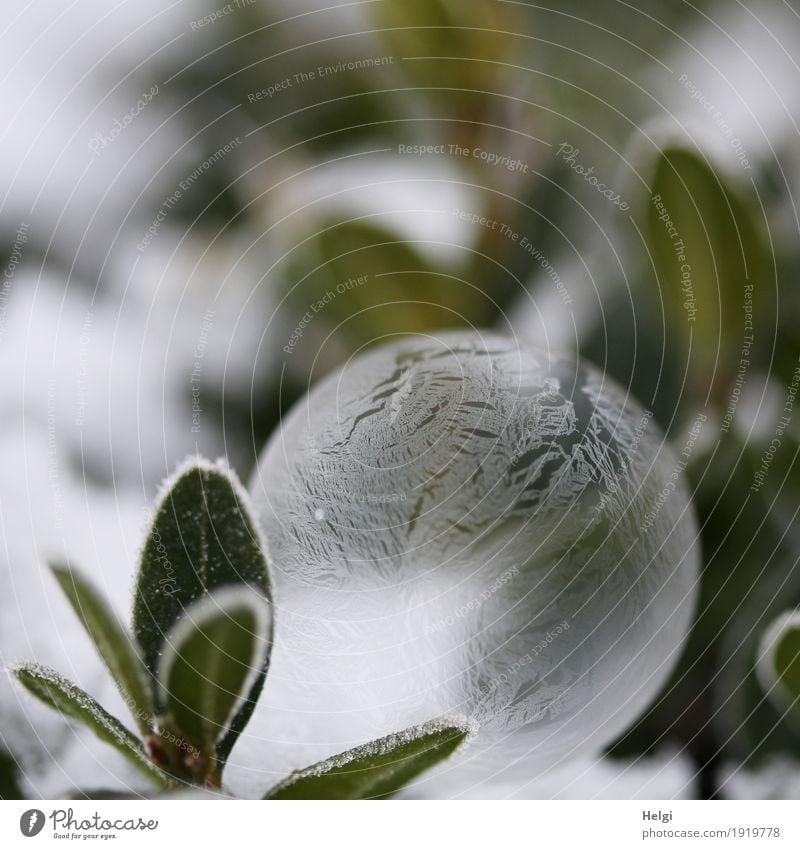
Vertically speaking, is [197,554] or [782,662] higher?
[197,554]

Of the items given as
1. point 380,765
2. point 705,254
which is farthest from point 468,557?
point 705,254

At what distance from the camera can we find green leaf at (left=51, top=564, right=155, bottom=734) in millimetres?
261

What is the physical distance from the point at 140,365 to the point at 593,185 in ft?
0.80

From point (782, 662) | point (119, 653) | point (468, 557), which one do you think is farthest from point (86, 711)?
point (782, 662)

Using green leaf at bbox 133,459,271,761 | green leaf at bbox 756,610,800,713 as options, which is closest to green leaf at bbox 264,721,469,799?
green leaf at bbox 133,459,271,761

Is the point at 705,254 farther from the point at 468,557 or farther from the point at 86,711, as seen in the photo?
the point at 86,711

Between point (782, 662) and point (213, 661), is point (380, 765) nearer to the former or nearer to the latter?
point (213, 661)

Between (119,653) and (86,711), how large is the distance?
23 millimetres

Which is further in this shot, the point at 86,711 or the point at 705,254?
the point at 705,254

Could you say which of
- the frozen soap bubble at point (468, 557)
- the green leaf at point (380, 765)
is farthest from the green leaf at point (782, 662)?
the green leaf at point (380, 765)

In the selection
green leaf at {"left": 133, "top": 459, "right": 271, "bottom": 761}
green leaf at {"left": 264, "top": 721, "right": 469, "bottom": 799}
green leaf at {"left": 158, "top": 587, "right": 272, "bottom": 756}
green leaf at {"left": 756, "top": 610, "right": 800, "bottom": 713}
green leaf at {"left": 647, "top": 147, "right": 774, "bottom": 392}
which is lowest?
green leaf at {"left": 756, "top": 610, "right": 800, "bottom": 713}

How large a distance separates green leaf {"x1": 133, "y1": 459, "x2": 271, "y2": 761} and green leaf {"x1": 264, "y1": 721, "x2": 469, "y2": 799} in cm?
3

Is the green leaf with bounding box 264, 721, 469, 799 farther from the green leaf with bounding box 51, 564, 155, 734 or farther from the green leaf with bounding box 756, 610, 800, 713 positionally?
the green leaf with bounding box 756, 610, 800, 713

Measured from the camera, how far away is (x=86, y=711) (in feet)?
0.81
